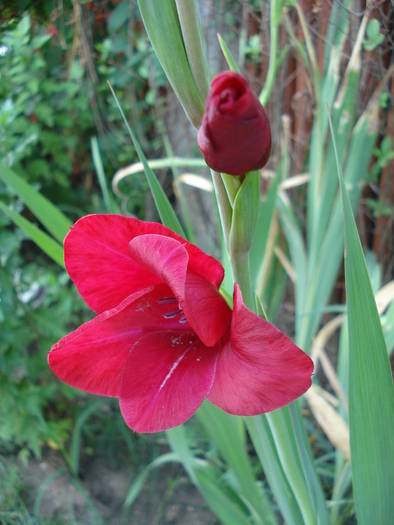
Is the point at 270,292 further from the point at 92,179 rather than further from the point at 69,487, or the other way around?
the point at 92,179

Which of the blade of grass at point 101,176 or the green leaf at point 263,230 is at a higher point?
the blade of grass at point 101,176

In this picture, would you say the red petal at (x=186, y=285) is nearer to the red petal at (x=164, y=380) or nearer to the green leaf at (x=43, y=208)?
the red petal at (x=164, y=380)

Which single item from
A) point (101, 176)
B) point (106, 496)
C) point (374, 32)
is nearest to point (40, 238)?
point (101, 176)

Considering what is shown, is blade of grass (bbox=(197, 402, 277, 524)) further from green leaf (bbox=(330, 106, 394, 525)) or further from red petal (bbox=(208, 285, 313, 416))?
red petal (bbox=(208, 285, 313, 416))

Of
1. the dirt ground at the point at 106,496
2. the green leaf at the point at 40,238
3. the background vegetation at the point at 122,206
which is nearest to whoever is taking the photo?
the green leaf at the point at 40,238

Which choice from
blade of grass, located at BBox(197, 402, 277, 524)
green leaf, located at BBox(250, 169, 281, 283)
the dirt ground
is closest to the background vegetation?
the dirt ground

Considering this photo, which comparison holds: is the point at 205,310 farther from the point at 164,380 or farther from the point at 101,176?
the point at 101,176

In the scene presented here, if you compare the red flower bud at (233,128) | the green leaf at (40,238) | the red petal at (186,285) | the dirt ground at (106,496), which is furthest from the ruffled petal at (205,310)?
the dirt ground at (106,496)
